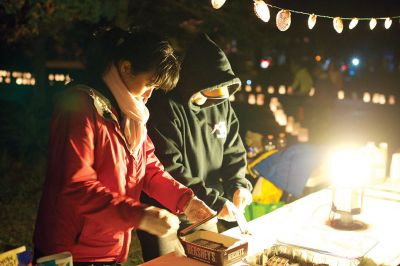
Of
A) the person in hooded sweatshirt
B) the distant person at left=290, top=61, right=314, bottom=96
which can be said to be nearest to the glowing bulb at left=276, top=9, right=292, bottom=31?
the person in hooded sweatshirt

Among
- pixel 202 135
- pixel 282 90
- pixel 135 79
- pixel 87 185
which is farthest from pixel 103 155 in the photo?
pixel 282 90

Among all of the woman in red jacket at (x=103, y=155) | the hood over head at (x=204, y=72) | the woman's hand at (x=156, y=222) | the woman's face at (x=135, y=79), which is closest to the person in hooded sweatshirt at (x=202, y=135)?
the hood over head at (x=204, y=72)

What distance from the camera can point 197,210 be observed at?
252 centimetres

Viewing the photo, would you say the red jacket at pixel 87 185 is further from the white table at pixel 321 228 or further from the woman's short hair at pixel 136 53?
the white table at pixel 321 228

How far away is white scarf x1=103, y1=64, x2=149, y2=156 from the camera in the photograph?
2238mm

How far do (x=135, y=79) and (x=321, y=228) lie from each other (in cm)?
146

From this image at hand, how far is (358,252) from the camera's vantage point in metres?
2.49

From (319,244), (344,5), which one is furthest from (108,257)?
(344,5)

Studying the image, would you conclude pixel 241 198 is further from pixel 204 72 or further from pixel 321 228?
pixel 204 72

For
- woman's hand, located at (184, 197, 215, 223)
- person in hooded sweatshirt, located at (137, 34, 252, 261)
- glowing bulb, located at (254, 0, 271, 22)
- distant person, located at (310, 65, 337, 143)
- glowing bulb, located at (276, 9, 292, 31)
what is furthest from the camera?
distant person, located at (310, 65, 337, 143)

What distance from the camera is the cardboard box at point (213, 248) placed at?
2.24 meters

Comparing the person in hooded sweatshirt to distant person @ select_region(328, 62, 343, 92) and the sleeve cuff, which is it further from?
distant person @ select_region(328, 62, 343, 92)

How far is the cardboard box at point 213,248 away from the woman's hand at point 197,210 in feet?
0.27

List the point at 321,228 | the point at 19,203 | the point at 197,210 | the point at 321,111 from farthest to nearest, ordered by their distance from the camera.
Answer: the point at 321,111 < the point at 19,203 < the point at 321,228 < the point at 197,210
